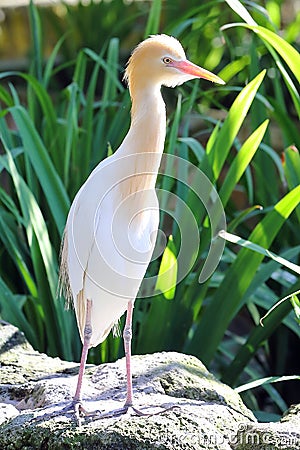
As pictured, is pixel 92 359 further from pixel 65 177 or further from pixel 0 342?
pixel 65 177

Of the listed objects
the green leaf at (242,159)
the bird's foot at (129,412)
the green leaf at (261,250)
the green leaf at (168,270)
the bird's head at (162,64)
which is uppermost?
the bird's head at (162,64)

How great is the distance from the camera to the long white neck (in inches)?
54.5

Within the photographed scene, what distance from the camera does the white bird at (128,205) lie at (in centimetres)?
138

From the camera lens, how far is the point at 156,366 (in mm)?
1606

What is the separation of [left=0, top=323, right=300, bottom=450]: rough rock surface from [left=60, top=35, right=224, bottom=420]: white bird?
0.25 ft

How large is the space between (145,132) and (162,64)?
0.11 meters

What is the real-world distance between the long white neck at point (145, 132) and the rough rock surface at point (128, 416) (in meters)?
0.40

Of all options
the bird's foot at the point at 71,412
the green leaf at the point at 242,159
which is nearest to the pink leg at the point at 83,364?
the bird's foot at the point at 71,412

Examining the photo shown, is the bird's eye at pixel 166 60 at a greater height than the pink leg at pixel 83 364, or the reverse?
the bird's eye at pixel 166 60

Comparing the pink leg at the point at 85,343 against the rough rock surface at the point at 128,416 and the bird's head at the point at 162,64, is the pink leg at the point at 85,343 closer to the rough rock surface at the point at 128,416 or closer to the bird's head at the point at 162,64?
the rough rock surface at the point at 128,416

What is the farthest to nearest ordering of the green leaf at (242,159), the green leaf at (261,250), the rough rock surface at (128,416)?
1. the green leaf at (242,159)
2. the green leaf at (261,250)
3. the rough rock surface at (128,416)

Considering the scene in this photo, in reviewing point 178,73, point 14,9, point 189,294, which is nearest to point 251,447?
point 178,73

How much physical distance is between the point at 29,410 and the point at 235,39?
10.2 ft

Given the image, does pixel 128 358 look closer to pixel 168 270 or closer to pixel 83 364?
pixel 83 364
